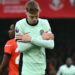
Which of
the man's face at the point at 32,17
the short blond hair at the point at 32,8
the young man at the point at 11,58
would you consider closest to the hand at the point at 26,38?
the man's face at the point at 32,17

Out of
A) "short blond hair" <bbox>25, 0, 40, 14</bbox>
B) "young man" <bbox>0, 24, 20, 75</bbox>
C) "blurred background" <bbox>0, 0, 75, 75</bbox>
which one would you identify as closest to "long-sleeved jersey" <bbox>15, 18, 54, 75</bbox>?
"short blond hair" <bbox>25, 0, 40, 14</bbox>

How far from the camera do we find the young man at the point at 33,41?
226 inches

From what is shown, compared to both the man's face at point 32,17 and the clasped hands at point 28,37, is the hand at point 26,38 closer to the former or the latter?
the clasped hands at point 28,37

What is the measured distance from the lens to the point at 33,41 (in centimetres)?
575

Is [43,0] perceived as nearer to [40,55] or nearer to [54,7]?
[54,7]

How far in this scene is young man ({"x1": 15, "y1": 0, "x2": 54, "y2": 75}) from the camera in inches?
226

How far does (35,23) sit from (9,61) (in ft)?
5.13

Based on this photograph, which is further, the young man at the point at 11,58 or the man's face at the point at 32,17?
the young man at the point at 11,58

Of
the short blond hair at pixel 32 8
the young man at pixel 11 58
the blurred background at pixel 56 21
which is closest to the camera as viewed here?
the short blond hair at pixel 32 8

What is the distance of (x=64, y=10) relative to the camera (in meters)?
14.9

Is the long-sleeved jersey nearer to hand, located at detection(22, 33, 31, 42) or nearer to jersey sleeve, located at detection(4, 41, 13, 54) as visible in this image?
hand, located at detection(22, 33, 31, 42)

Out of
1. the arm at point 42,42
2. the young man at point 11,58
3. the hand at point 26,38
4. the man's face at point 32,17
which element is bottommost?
the young man at point 11,58

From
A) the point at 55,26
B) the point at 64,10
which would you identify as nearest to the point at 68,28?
the point at 55,26

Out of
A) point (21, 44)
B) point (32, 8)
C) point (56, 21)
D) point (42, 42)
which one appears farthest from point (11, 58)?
point (56, 21)
